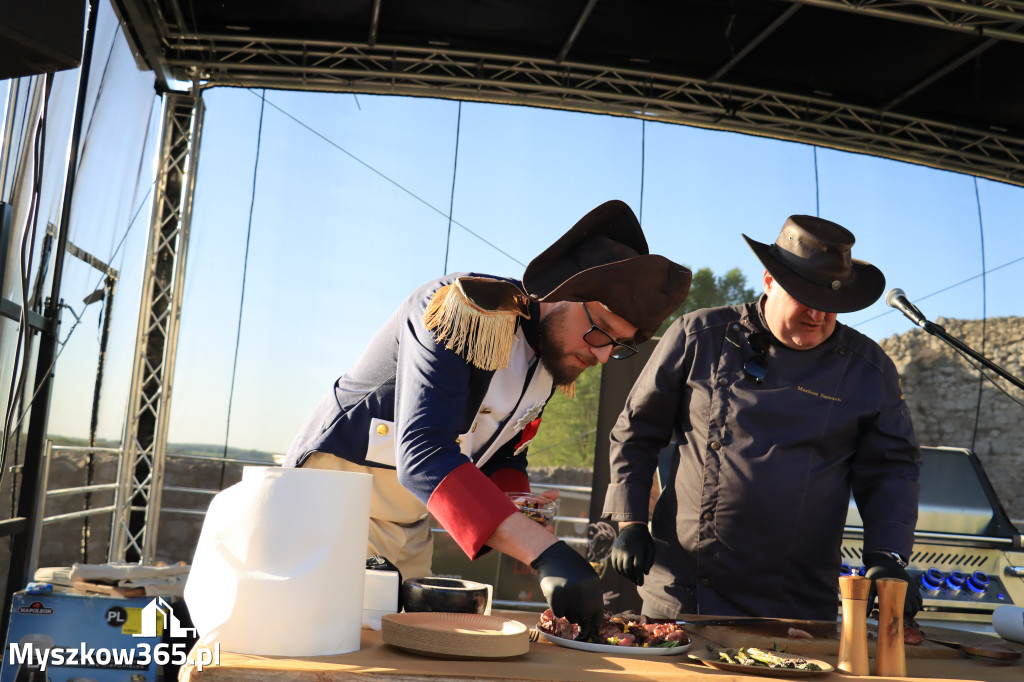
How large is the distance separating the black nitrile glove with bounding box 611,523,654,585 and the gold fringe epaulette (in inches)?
21.9

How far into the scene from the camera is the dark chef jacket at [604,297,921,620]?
1.83 meters

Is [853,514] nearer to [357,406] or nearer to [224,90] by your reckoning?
[357,406]

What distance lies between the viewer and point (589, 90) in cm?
487

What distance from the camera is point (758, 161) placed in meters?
Result: 6.47

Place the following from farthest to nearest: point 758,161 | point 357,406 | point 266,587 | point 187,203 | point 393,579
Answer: point 758,161
point 187,203
point 357,406
point 393,579
point 266,587

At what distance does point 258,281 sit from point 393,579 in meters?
5.23

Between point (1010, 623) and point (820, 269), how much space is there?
32.0 inches

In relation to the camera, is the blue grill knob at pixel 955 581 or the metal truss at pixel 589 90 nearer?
the blue grill knob at pixel 955 581

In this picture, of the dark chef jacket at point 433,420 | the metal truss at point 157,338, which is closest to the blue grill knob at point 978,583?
the dark chef jacket at point 433,420

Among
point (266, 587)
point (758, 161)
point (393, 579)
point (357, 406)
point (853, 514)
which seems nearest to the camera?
point (266, 587)

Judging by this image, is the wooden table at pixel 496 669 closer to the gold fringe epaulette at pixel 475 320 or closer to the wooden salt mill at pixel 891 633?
the wooden salt mill at pixel 891 633

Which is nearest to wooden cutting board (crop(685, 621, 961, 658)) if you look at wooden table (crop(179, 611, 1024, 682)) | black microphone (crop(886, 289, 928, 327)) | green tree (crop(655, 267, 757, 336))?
wooden table (crop(179, 611, 1024, 682))

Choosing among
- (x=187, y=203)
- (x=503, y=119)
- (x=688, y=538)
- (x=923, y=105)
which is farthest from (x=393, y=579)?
(x=503, y=119)

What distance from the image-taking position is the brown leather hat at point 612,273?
1.32 m
